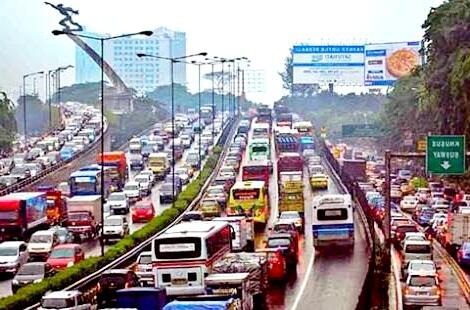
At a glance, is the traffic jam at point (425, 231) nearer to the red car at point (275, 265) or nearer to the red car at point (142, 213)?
the red car at point (275, 265)

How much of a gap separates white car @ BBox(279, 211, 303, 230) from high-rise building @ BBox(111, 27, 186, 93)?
133640mm

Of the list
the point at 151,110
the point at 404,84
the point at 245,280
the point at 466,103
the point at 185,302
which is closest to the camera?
the point at 185,302

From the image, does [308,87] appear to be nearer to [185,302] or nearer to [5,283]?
[5,283]

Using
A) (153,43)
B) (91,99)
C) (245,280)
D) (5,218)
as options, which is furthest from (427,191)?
→ (153,43)

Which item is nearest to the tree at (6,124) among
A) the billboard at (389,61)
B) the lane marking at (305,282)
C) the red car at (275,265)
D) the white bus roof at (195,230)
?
the billboard at (389,61)

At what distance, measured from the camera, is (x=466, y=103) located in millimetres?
57906

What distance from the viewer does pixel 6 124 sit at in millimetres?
90250

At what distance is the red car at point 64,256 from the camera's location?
1310 inches

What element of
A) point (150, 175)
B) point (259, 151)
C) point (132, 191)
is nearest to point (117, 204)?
point (132, 191)

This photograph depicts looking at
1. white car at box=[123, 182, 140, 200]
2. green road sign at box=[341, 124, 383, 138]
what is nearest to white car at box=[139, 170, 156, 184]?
white car at box=[123, 182, 140, 200]

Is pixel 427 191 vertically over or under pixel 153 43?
under

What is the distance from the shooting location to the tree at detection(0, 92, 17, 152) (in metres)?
84.7

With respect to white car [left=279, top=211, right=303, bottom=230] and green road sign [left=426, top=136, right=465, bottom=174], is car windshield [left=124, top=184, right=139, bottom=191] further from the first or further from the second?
green road sign [left=426, top=136, right=465, bottom=174]

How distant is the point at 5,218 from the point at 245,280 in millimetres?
18305
